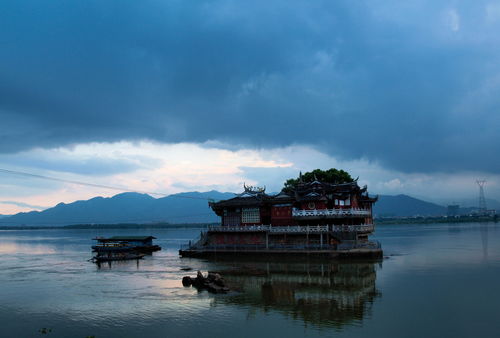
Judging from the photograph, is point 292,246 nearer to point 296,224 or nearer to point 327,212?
point 296,224

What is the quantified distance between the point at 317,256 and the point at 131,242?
44.3 meters

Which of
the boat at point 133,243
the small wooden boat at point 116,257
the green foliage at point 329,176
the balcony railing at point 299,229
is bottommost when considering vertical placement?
the small wooden boat at point 116,257

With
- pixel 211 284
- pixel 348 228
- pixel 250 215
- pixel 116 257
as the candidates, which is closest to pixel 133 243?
pixel 116 257

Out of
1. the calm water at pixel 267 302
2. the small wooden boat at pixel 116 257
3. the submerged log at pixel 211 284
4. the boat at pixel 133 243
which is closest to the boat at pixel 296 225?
the calm water at pixel 267 302

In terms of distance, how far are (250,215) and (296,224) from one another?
829 centimetres

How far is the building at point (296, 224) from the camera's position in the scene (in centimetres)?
5894

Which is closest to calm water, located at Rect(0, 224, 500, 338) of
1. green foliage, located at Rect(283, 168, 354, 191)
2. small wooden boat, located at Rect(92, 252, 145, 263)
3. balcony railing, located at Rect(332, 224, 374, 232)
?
balcony railing, located at Rect(332, 224, 374, 232)

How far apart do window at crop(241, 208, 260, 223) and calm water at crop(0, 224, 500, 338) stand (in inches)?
509

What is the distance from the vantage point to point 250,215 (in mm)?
67250

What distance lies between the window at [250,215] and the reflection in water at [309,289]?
35.0 ft

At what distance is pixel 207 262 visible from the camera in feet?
200

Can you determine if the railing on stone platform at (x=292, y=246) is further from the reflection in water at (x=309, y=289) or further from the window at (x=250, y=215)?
the window at (x=250, y=215)

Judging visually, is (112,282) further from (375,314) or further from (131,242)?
(131,242)

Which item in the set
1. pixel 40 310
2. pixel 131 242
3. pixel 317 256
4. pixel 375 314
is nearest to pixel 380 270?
pixel 317 256
